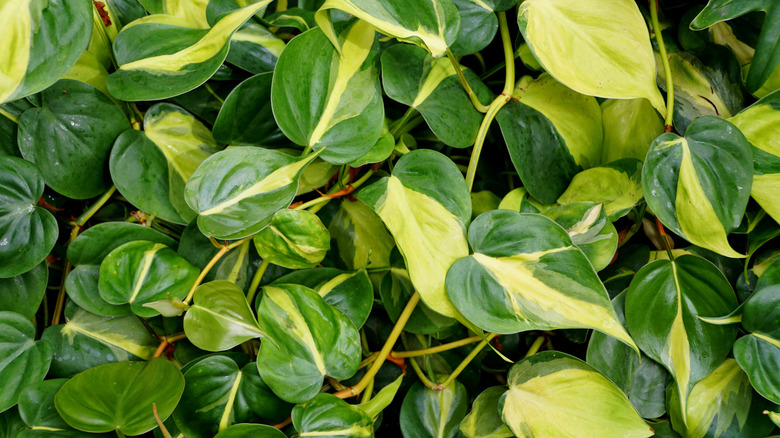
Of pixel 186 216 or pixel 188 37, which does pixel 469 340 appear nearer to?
pixel 186 216

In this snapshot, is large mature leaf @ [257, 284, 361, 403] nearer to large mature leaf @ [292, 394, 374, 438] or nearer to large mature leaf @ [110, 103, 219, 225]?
large mature leaf @ [292, 394, 374, 438]

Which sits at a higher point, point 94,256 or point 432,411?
point 94,256

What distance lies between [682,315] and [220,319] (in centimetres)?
53

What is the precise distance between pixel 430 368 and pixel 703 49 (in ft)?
1.80

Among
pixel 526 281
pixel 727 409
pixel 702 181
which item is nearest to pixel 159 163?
pixel 526 281

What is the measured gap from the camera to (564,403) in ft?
2.00

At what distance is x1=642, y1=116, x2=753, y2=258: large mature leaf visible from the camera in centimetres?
58

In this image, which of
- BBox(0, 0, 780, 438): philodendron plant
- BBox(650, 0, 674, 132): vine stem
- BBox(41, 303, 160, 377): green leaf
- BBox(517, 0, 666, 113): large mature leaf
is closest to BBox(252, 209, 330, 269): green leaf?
BBox(0, 0, 780, 438): philodendron plant

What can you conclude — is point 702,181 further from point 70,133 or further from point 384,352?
point 70,133

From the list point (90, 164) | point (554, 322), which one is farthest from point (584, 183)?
point (90, 164)

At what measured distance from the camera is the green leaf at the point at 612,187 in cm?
64

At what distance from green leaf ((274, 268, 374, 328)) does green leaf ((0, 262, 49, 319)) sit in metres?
0.29

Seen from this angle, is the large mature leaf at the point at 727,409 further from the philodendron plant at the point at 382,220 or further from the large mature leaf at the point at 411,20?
the large mature leaf at the point at 411,20

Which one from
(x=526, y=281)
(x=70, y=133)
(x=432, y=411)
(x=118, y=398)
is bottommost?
(x=432, y=411)
